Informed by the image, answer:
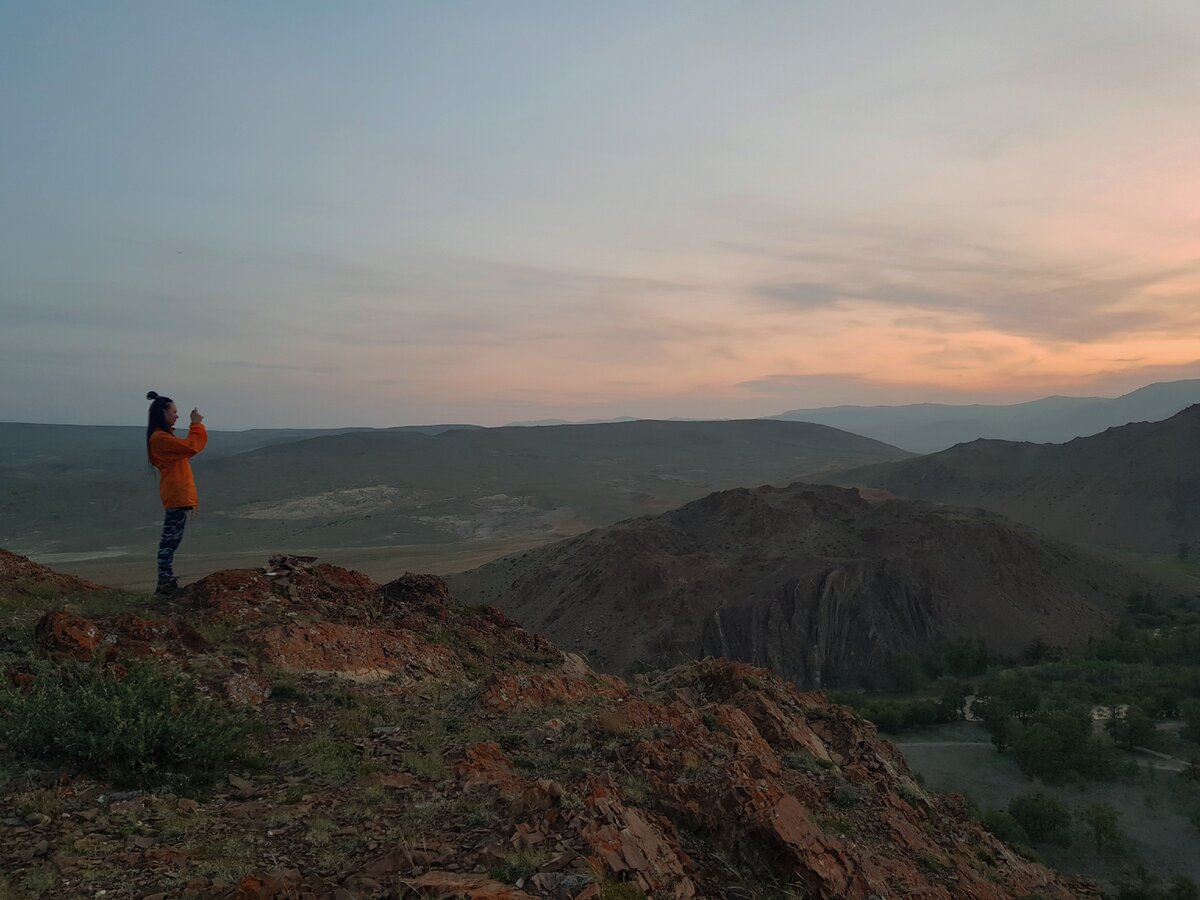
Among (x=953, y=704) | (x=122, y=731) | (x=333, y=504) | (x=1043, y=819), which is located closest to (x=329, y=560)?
(x=333, y=504)

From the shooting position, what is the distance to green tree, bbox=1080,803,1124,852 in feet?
50.0

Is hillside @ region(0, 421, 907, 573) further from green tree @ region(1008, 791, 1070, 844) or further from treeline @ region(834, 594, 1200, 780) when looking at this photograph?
green tree @ region(1008, 791, 1070, 844)

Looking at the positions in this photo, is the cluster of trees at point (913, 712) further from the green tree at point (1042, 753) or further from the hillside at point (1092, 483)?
the hillside at point (1092, 483)

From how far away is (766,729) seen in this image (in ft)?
31.9

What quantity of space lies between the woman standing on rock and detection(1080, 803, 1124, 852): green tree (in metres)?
19.1

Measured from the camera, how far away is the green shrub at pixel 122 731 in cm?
511

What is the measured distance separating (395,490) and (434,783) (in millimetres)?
98082

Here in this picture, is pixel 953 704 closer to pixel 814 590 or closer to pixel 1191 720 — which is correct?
pixel 1191 720

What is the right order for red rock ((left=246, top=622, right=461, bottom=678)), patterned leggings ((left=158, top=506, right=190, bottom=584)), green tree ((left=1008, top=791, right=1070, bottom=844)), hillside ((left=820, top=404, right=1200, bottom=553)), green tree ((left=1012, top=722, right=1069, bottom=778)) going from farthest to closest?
hillside ((left=820, top=404, right=1200, bottom=553))
green tree ((left=1012, top=722, right=1069, bottom=778))
green tree ((left=1008, top=791, right=1070, bottom=844))
patterned leggings ((left=158, top=506, right=190, bottom=584))
red rock ((left=246, top=622, right=461, bottom=678))

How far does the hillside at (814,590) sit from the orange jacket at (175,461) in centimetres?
2399

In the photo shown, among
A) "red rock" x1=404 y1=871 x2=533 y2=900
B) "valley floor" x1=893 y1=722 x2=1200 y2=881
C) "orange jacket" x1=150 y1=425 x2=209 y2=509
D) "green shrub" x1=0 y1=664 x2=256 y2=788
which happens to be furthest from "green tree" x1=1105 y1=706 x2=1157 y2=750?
"orange jacket" x1=150 y1=425 x2=209 y2=509

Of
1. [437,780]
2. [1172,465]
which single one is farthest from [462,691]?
[1172,465]

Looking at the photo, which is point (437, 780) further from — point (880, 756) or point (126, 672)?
point (880, 756)

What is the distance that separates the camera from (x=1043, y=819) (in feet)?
51.9
